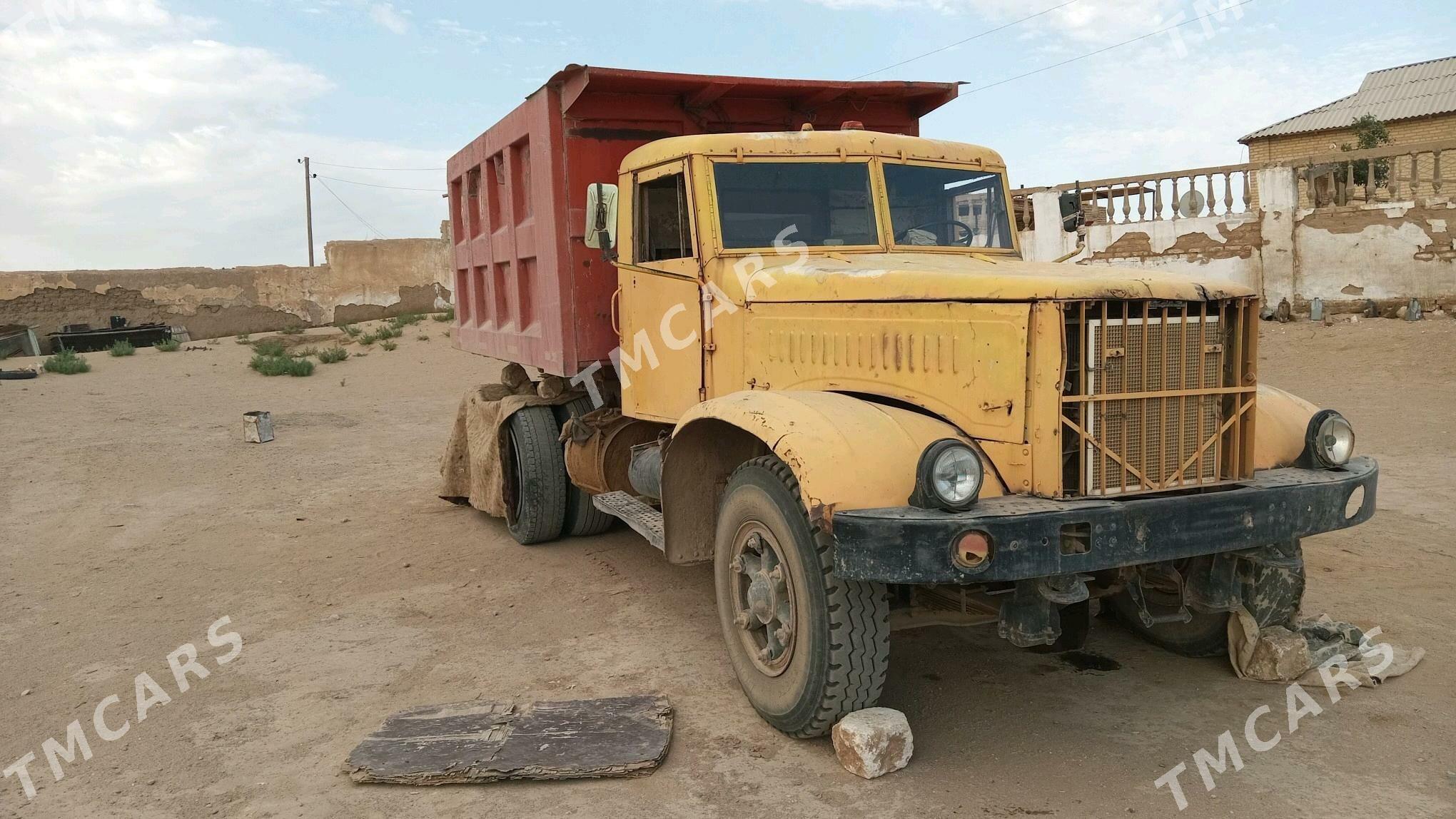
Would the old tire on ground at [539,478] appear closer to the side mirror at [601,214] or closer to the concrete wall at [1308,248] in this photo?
the side mirror at [601,214]

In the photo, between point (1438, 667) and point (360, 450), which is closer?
point (1438, 667)

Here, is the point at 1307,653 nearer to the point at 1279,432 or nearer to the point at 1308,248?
the point at 1279,432

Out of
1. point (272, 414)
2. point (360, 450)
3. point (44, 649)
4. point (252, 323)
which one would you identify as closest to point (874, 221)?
point (44, 649)

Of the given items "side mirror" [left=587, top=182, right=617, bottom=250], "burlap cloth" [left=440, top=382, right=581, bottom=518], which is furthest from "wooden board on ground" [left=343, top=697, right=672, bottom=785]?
"burlap cloth" [left=440, top=382, right=581, bottom=518]

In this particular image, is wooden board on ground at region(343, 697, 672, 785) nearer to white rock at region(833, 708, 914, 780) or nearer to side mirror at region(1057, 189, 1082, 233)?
white rock at region(833, 708, 914, 780)

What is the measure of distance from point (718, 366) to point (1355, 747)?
2.77m

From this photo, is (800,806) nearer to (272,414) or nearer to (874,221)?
(874,221)

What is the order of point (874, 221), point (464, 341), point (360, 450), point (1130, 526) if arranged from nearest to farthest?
1. point (1130, 526)
2. point (874, 221)
3. point (464, 341)
4. point (360, 450)

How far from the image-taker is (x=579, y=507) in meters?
6.74

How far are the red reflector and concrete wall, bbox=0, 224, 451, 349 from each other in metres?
19.6

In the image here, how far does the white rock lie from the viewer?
332 centimetres

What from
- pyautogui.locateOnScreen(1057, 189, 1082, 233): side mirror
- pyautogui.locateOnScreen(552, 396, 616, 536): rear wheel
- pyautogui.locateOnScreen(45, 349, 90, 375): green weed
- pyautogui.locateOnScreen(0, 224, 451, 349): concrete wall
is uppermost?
pyautogui.locateOnScreen(0, 224, 451, 349): concrete wall

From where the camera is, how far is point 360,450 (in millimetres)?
10375

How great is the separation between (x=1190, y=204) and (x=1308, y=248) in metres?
1.73
